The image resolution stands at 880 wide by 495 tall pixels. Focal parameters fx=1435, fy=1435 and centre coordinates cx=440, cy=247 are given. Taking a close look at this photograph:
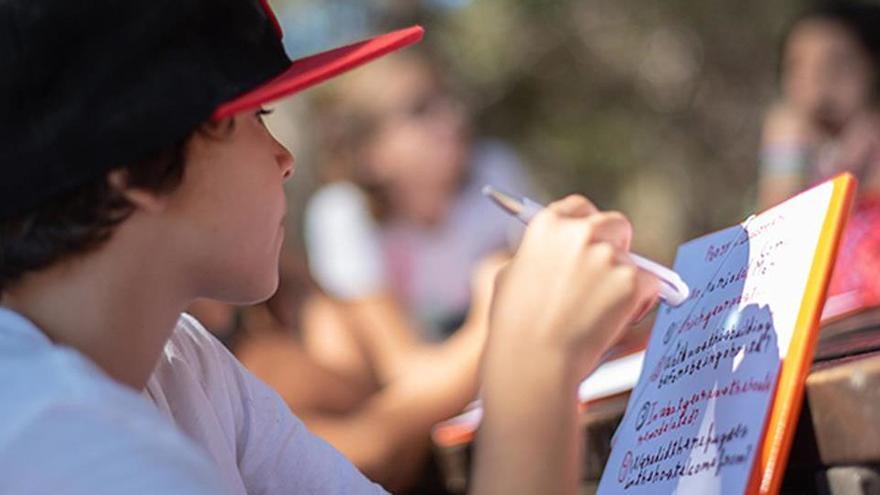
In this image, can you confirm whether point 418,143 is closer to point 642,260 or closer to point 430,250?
point 430,250

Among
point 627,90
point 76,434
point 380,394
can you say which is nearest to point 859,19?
point 380,394

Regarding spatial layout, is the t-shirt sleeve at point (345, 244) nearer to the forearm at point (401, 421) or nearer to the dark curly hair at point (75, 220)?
the forearm at point (401, 421)

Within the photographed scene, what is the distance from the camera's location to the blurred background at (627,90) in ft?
26.5

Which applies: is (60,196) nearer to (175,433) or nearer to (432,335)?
(175,433)

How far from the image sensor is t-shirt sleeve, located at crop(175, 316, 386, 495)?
1.27m

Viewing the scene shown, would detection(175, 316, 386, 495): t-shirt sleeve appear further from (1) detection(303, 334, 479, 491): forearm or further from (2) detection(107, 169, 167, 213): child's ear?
(1) detection(303, 334, 479, 491): forearm

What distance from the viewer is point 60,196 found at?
97 cm

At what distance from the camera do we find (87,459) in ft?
2.75

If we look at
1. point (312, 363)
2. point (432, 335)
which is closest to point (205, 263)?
point (312, 363)

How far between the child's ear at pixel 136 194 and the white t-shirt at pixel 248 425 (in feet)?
0.79

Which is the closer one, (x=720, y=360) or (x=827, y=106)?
(x=720, y=360)

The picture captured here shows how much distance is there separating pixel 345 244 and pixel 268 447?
267 cm

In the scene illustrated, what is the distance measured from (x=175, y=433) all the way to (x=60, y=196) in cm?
19

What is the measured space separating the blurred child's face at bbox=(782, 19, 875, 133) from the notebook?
7.70 ft
